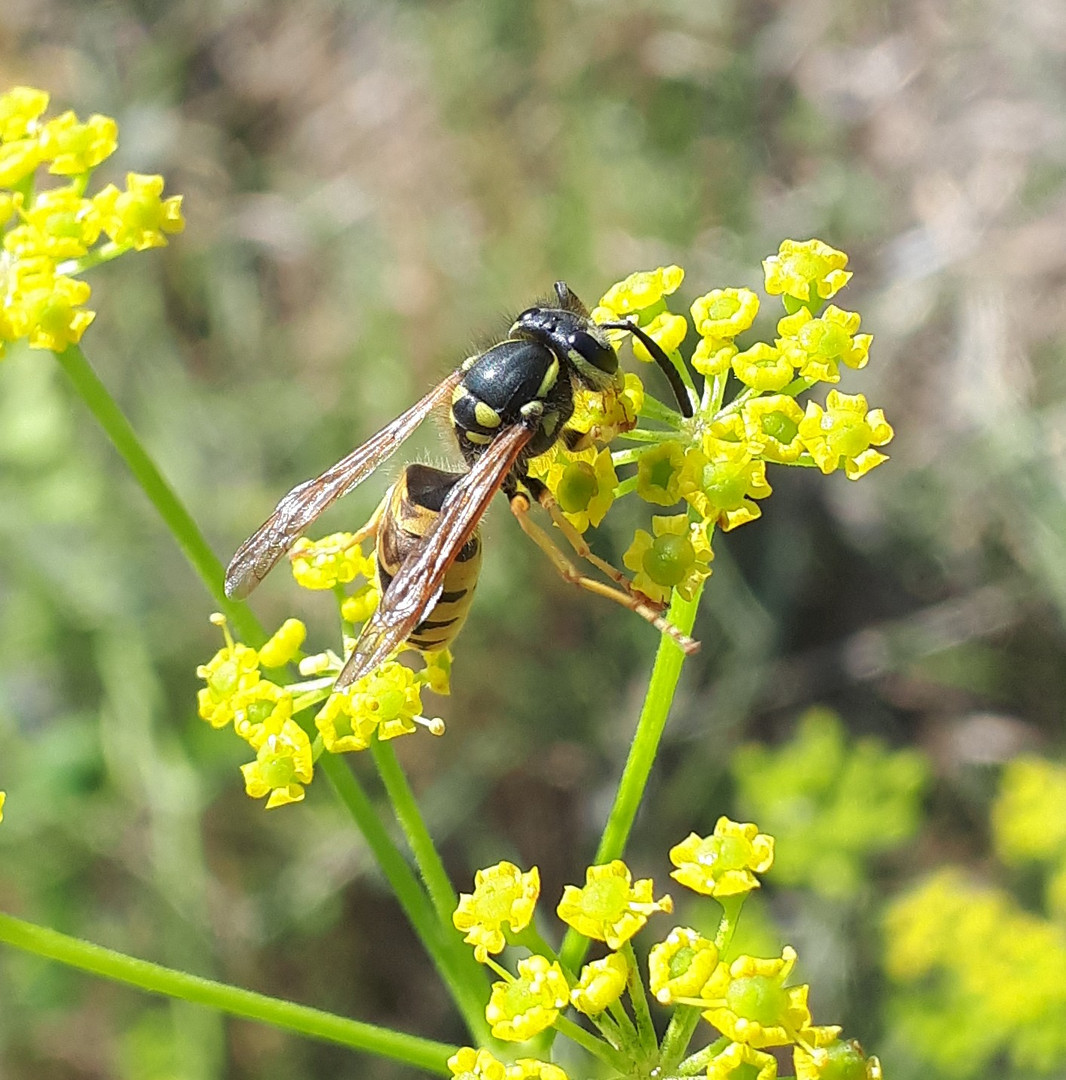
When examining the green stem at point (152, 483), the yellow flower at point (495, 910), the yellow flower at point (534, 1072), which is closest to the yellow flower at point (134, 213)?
the green stem at point (152, 483)

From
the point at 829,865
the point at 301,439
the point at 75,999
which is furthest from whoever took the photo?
the point at 301,439

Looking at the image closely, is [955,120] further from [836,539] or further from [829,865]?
[829,865]

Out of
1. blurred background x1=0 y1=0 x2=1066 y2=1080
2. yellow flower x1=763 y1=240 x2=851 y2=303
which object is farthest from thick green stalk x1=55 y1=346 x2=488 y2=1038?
blurred background x1=0 y1=0 x2=1066 y2=1080

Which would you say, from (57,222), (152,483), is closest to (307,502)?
(152,483)

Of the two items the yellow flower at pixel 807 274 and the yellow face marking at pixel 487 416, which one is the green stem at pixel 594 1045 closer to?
the yellow face marking at pixel 487 416

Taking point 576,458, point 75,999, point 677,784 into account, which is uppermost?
point 576,458

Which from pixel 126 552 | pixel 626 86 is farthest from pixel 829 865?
pixel 626 86

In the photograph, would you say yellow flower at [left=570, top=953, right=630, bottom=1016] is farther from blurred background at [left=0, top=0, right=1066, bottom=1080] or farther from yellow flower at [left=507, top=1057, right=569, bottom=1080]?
blurred background at [left=0, top=0, right=1066, bottom=1080]
